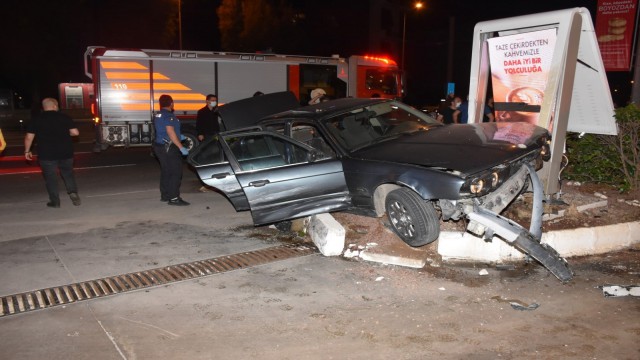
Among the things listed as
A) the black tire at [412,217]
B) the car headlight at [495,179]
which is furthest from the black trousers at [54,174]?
the car headlight at [495,179]

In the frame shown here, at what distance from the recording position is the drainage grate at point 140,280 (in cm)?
495

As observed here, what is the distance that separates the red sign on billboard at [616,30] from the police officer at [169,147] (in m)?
7.38

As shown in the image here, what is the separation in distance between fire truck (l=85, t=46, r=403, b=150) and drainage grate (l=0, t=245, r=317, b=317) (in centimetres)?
944

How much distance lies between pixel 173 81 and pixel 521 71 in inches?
444

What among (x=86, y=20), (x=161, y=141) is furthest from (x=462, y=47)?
(x=161, y=141)

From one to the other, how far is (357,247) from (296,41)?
3475 cm

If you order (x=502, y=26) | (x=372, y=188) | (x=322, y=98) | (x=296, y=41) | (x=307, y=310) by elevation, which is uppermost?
(x=296, y=41)

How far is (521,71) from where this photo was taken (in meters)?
7.29

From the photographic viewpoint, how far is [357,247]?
6.21 m

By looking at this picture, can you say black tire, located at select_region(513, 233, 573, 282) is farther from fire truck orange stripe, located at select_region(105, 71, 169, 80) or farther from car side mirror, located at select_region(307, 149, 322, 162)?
fire truck orange stripe, located at select_region(105, 71, 169, 80)

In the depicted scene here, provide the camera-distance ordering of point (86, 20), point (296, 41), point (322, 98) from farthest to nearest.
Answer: point (296, 41) → point (86, 20) → point (322, 98)

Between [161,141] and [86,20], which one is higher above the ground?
[86,20]

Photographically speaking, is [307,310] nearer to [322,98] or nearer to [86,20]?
[322,98]

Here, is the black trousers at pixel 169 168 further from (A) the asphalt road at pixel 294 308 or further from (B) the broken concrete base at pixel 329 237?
(B) the broken concrete base at pixel 329 237
